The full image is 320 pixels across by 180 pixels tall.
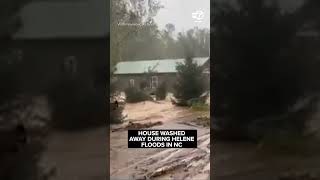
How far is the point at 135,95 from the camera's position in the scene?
3402 millimetres

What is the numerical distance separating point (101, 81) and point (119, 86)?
0.16m

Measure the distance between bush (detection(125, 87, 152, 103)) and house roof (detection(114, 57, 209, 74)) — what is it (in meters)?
0.15

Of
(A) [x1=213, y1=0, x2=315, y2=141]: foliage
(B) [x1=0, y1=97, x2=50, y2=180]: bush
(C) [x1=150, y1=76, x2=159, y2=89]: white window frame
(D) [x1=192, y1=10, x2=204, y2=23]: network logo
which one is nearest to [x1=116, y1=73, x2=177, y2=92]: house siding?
(C) [x1=150, y1=76, x2=159, y2=89]: white window frame

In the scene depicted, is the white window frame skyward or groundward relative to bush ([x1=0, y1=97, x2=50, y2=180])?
skyward

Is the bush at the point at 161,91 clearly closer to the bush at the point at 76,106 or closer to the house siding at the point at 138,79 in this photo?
the house siding at the point at 138,79

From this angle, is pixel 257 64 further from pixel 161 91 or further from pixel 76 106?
pixel 76 106

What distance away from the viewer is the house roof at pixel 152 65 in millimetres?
3363

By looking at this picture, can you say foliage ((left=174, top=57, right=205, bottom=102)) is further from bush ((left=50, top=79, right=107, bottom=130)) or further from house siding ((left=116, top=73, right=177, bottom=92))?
bush ((left=50, top=79, right=107, bottom=130))

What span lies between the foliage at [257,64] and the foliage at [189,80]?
13 cm

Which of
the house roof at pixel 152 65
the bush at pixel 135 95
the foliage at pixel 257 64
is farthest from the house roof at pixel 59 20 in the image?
the foliage at pixel 257 64

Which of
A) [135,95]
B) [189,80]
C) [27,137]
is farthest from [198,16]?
[27,137]

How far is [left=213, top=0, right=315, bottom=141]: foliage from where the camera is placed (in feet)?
11.0

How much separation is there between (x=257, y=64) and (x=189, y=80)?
0.59 m

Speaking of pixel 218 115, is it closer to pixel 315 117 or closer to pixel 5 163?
pixel 315 117
